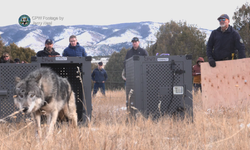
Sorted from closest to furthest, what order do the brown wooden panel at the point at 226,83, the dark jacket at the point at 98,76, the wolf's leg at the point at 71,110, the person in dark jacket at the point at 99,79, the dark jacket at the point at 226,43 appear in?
the wolf's leg at the point at 71,110 < the brown wooden panel at the point at 226,83 < the dark jacket at the point at 226,43 < the person in dark jacket at the point at 99,79 < the dark jacket at the point at 98,76

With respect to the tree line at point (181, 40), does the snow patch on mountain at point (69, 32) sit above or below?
above

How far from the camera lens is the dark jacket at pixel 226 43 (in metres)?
6.61

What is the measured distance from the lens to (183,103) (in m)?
5.19

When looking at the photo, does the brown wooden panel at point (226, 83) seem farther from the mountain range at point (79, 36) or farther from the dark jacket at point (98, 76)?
the mountain range at point (79, 36)

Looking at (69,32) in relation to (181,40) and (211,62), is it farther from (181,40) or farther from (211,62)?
(211,62)

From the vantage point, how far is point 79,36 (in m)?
172

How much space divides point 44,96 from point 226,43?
4.26 meters

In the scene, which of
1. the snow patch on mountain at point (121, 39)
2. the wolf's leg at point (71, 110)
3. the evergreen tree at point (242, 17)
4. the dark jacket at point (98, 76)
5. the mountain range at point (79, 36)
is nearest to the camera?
the wolf's leg at point (71, 110)

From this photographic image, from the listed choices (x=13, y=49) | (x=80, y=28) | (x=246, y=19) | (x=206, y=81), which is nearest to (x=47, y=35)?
(x=80, y=28)

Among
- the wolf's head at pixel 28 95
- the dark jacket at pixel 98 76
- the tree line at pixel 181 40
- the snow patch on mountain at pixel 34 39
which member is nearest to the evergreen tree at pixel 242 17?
the tree line at pixel 181 40

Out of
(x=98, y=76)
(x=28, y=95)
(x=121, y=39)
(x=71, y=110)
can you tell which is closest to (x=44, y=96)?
(x=28, y=95)

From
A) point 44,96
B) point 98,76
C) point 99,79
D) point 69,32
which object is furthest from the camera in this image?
point 69,32

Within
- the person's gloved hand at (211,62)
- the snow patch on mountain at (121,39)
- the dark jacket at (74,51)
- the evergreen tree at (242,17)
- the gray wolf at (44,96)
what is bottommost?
A: the gray wolf at (44,96)

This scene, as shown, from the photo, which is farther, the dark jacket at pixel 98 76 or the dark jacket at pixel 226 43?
the dark jacket at pixel 98 76
